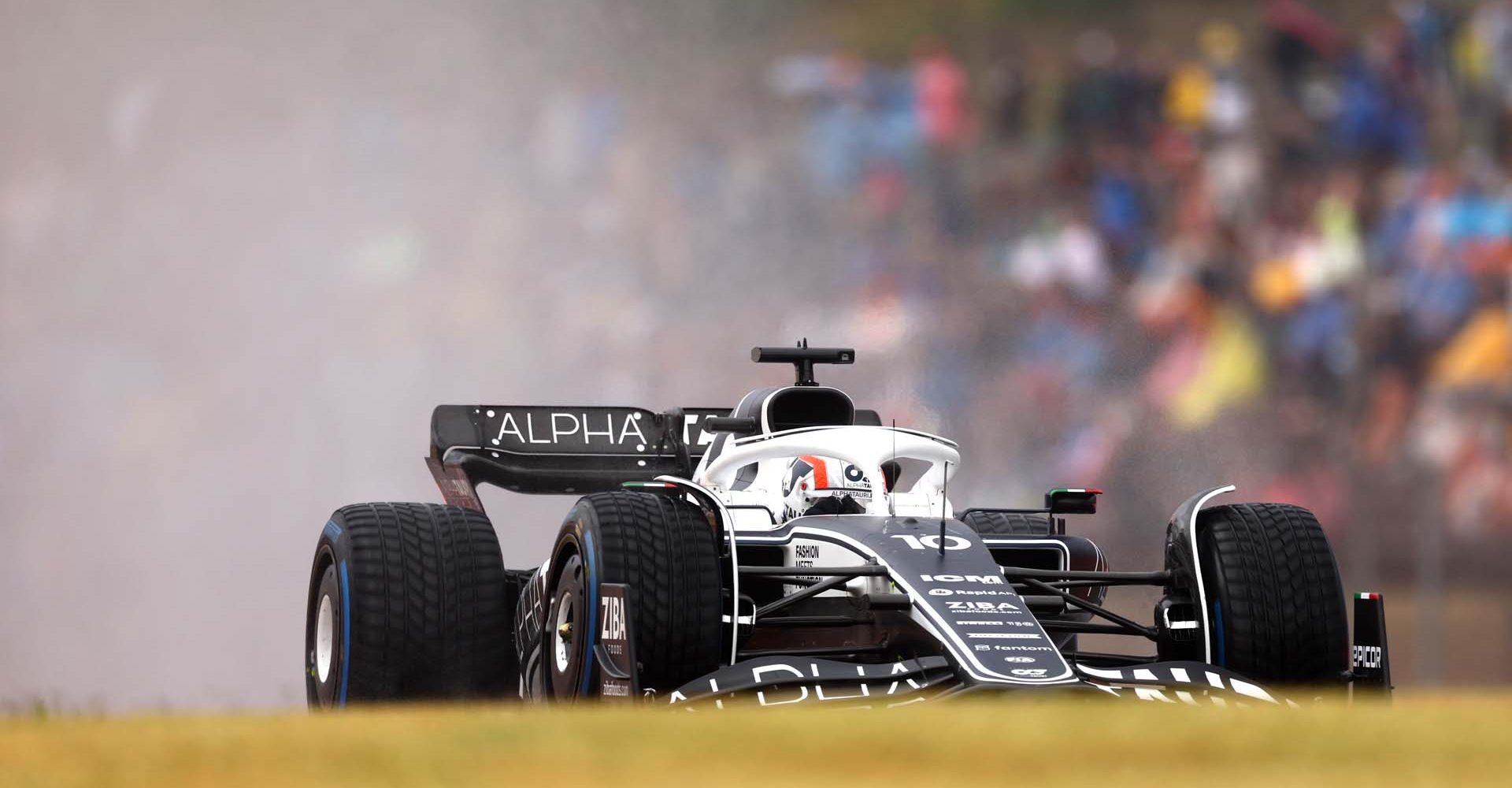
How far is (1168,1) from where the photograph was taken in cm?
2728

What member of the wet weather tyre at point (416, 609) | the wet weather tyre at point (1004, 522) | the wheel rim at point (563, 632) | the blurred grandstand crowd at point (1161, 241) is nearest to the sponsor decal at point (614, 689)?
the wheel rim at point (563, 632)

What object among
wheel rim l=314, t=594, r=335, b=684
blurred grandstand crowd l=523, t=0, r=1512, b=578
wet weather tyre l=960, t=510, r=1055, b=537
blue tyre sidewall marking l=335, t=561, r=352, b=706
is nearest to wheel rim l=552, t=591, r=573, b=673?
blue tyre sidewall marking l=335, t=561, r=352, b=706

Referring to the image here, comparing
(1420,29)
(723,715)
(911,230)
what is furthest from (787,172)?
(723,715)

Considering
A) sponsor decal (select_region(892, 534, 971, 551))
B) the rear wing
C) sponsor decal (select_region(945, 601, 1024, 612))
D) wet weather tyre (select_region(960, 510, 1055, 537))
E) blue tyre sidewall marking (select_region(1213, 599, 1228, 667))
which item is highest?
the rear wing

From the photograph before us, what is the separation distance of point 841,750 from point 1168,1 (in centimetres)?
2393

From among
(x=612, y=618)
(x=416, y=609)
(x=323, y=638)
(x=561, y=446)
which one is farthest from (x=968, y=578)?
(x=561, y=446)

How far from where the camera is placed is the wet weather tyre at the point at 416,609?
30.8 feet

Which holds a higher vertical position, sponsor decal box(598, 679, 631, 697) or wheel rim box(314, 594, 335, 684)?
wheel rim box(314, 594, 335, 684)

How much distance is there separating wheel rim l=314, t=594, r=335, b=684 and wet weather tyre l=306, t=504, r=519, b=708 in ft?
0.59

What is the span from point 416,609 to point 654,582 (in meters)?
1.86

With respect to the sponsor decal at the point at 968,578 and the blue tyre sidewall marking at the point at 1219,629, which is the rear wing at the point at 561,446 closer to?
the sponsor decal at the point at 968,578

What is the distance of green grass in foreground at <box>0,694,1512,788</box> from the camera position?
4293 millimetres

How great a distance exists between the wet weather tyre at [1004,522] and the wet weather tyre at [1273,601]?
2545mm

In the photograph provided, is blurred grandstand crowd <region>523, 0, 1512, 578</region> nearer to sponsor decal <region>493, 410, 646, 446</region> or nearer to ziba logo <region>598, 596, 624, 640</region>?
sponsor decal <region>493, 410, 646, 446</region>
